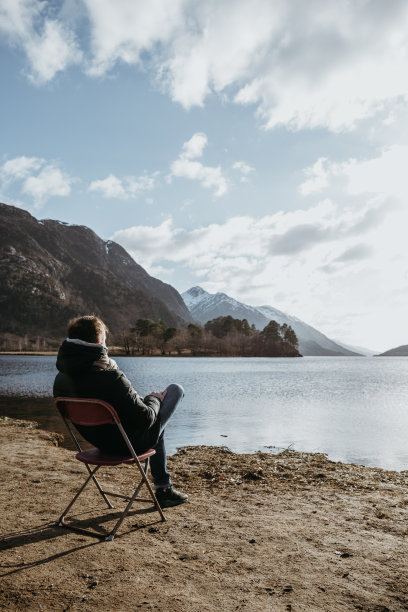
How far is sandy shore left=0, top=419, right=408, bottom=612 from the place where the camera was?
3.46 m

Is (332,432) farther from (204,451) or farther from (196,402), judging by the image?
(196,402)

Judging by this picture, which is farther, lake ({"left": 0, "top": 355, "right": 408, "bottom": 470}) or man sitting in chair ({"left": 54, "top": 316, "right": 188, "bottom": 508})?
lake ({"left": 0, "top": 355, "right": 408, "bottom": 470})

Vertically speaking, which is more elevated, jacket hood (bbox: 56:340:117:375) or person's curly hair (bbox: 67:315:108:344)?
person's curly hair (bbox: 67:315:108:344)

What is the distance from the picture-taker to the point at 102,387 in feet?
14.8

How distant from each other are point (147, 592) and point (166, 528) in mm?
1572

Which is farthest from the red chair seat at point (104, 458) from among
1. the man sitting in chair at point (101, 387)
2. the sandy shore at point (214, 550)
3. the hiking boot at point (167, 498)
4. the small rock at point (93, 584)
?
the hiking boot at point (167, 498)

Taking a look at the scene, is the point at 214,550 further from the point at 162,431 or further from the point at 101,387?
the point at 101,387

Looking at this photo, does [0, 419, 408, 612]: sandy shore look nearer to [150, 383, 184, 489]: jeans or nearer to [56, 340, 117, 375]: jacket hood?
[150, 383, 184, 489]: jeans

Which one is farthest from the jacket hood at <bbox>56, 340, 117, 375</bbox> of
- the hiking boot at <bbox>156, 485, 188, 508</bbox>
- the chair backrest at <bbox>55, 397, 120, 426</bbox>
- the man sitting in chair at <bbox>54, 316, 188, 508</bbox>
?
the hiking boot at <bbox>156, 485, 188, 508</bbox>

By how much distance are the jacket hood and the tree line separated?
163 meters

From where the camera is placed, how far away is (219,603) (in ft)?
11.1

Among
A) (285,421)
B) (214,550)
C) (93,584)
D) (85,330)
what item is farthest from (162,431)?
(285,421)

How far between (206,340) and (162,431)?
569 feet

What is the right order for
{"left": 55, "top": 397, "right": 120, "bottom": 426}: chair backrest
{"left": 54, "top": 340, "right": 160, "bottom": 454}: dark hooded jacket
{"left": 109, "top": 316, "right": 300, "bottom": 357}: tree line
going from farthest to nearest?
{"left": 109, "top": 316, "right": 300, "bottom": 357}: tree line
{"left": 54, "top": 340, "right": 160, "bottom": 454}: dark hooded jacket
{"left": 55, "top": 397, "right": 120, "bottom": 426}: chair backrest
